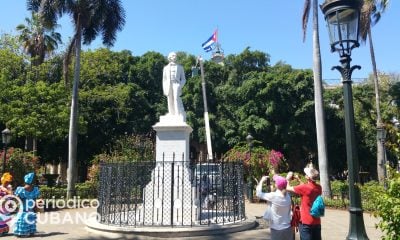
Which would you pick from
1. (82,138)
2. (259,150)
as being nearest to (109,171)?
(259,150)

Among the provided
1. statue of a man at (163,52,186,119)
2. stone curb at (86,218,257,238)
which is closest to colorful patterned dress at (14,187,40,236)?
stone curb at (86,218,257,238)

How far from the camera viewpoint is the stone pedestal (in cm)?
1064

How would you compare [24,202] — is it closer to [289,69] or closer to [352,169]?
[352,169]

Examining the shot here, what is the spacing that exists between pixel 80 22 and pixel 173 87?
13038 millimetres

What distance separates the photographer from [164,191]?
11.3 metres

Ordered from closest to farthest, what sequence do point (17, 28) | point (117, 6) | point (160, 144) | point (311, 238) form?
1. point (311, 238)
2. point (160, 144)
3. point (117, 6)
4. point (17, 28)

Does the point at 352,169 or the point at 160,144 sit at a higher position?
the point at 160,144

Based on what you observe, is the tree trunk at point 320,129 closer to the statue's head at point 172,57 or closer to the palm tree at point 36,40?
the statue's head at point 172,57

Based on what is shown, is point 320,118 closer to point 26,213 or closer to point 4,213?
point 26,213

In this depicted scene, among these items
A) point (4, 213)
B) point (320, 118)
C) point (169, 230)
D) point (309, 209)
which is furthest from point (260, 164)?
point (309, 209)

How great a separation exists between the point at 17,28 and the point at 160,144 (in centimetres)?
2526

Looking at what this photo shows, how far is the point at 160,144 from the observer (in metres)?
12.2

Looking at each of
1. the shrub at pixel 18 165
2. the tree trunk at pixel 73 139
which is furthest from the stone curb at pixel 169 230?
the shrub at pixel 18 165

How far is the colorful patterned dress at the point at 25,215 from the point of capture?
34.2 feet
